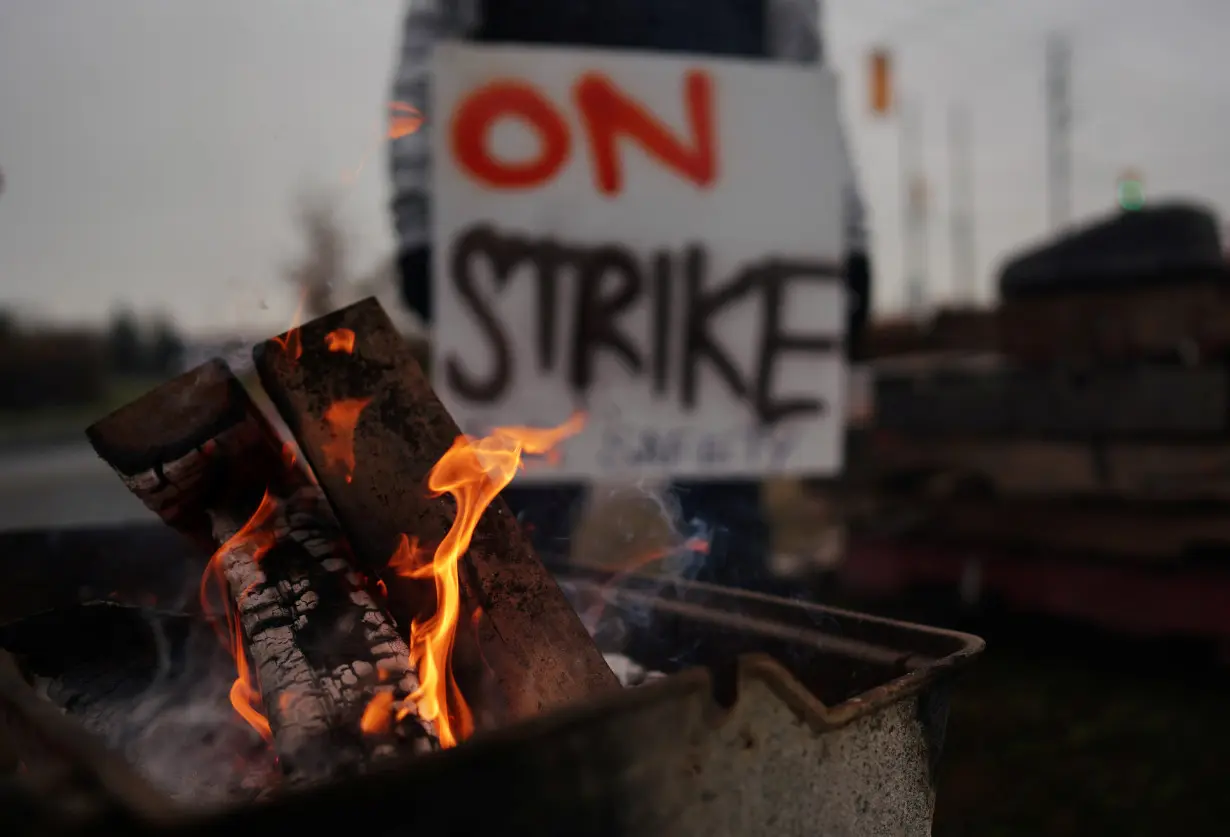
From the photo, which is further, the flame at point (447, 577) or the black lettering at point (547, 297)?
the black lettering at point (547, 297)

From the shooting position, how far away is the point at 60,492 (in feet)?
32.0

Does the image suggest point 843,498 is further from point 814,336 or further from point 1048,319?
point 814,336

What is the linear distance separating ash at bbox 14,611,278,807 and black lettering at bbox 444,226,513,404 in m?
1.22

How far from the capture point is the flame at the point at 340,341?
1135 mm

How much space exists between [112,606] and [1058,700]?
3.07 m

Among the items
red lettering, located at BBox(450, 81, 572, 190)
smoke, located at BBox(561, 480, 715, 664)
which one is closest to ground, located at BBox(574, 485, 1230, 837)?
smoke, located at BBox(561, 480, 715, 664)

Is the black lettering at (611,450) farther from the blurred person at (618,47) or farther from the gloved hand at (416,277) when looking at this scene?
the gloved hand at (416,277)

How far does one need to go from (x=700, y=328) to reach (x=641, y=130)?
647mm

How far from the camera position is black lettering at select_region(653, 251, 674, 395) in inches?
Answer: 104

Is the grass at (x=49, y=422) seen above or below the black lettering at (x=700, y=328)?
below

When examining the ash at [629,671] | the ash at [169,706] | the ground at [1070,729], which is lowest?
the ground at [1070,729]

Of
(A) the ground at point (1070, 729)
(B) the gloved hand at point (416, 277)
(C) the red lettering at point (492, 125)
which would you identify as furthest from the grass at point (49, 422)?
(A) the ground at point (1070, 729)

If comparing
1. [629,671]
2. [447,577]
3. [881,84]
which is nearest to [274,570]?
[447,577]

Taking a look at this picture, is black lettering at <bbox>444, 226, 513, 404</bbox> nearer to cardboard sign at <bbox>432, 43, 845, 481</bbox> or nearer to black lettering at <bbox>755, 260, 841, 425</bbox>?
cardboard sign at <bbox>432, 43, 845, 481</bbox>
